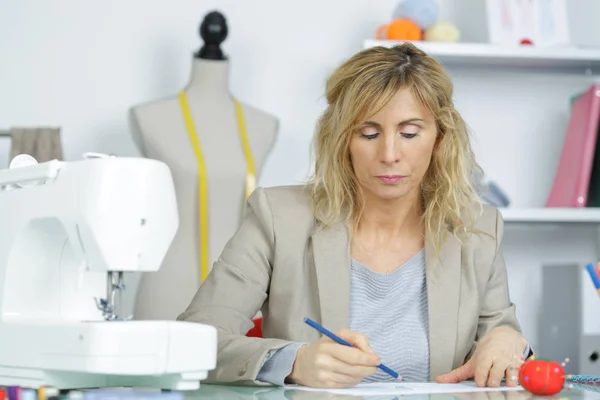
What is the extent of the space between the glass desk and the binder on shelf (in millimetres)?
1480

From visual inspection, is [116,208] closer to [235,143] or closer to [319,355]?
[319,355]

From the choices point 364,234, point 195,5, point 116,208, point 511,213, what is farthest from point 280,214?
point 195,5

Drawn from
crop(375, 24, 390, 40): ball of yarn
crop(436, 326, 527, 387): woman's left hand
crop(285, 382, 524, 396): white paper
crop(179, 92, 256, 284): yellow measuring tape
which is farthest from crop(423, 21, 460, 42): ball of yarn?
crop(285, 382, 524, 396): white paper

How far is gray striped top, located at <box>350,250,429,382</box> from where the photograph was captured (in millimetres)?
2018

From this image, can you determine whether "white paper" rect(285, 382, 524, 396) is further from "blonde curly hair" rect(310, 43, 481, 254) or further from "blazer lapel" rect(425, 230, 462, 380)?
"blonde curly hair" rect(310, 43, 481, 254)

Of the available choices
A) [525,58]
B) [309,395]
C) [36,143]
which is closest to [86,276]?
[309,395]

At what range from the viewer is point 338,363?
162 cm

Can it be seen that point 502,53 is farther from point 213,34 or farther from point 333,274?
point 333,274

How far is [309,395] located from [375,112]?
27.4 inches

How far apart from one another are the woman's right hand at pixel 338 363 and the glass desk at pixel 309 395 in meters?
0.04

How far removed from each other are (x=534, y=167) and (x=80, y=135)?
1.56 metres

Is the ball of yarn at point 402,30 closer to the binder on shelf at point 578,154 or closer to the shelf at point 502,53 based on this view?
the shelf at point 502,53

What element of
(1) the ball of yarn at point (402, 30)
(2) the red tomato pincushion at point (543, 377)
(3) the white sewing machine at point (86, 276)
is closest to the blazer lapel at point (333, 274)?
(2) the red tomato pincushion at point (543, 377)

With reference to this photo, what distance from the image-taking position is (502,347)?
1.85 meters
